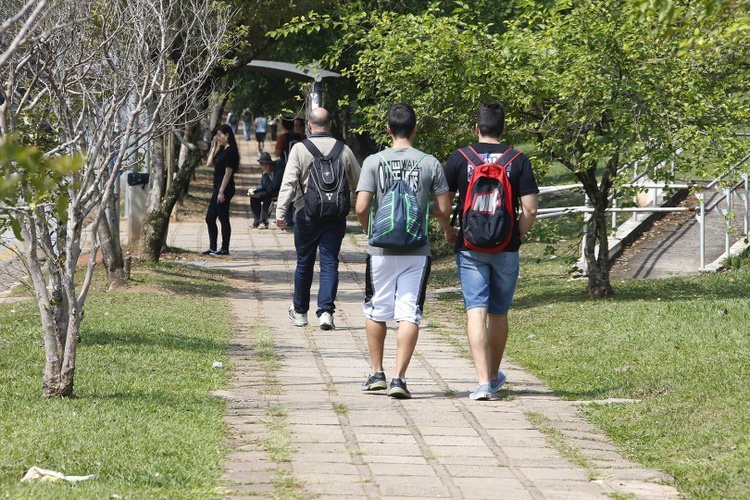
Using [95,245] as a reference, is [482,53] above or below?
above

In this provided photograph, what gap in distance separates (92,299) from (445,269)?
5.49 meters

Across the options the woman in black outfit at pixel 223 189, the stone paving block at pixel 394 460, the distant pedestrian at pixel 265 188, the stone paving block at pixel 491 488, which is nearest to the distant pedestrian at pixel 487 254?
the stone paving block at pixel 394 460

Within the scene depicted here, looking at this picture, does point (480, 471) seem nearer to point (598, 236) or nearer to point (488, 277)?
point (488, 277)

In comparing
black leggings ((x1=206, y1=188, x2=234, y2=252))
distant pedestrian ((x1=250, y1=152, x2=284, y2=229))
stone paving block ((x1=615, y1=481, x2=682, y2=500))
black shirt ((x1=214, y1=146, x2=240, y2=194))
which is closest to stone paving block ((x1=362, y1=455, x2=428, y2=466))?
stone paving block ((x1=615, y1=481, x2=682, y2=500))

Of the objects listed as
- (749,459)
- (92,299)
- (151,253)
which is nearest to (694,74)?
(749,459)

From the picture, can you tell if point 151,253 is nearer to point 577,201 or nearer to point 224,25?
point 224,25

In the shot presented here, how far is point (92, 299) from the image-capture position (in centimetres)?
1189

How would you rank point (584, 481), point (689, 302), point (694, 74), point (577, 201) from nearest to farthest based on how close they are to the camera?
point (584, 481)
point (694, 74)
point (689, 302)
point (577, 201)

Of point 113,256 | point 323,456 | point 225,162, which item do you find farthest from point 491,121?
point 225,162

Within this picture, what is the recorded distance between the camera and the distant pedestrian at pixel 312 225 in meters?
9.13

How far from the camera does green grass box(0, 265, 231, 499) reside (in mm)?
5062

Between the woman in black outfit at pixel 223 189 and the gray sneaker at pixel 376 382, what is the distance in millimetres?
9720

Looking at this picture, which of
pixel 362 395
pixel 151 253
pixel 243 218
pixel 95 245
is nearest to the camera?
pixel 95 245

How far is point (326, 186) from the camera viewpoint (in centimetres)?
914
